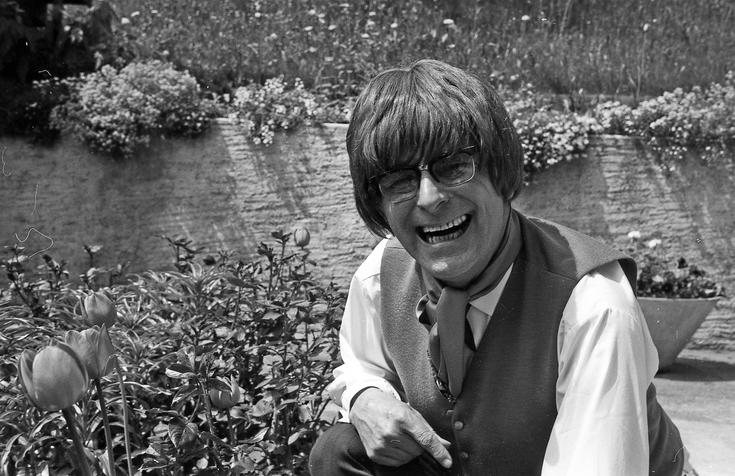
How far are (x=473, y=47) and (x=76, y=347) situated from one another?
499cm

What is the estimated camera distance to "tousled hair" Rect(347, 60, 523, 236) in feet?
5.73

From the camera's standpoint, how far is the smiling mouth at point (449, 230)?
5.88 feet

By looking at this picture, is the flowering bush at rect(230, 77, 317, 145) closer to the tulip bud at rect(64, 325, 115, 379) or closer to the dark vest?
the dark vest

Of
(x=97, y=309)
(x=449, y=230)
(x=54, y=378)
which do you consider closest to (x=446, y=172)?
(x=449, y=230)

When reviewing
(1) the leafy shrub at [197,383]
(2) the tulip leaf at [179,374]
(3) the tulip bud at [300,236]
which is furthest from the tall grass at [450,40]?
(2) the tulip leaf at [179,374]

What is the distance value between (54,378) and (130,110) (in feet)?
12.9

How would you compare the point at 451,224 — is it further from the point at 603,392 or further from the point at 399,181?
the point at 603,392

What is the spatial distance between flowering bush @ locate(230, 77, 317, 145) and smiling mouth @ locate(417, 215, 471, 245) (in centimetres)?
335

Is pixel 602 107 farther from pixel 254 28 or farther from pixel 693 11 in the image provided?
pixel 254 28

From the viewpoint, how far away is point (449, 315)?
1.79 metres

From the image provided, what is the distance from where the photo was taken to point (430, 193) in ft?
5.78

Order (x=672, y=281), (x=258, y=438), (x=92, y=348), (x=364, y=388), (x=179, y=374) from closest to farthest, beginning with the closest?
(x=92, y=348)
(x=364, y=388)
(x=179, y=374)
(x=258, y=438)
(x=672, y=281)

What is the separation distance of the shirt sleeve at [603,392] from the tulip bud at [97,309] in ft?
2.88

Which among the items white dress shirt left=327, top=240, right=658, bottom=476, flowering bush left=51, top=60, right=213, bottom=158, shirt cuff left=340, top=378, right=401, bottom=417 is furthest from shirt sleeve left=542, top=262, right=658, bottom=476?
flowering bush left=51, top=60, right=213, bottom=158
